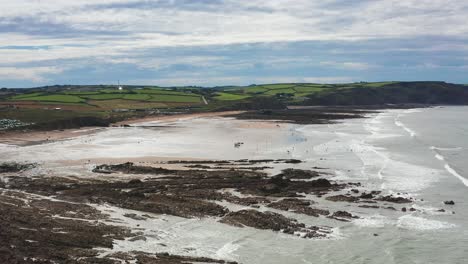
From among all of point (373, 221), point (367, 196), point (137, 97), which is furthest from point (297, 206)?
point (137, 97)

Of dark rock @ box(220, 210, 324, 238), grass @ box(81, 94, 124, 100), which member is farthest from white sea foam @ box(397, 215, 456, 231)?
grass @ box(81, 94, 124, 100)

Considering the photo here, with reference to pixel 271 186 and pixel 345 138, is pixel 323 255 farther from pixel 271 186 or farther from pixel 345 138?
pixel 345 138

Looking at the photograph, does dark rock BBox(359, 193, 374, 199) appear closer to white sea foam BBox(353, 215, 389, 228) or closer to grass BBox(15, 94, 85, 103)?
white sea foam BBox(353, 215, 389, 228)

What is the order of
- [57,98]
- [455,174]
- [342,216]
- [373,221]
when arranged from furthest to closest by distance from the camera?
[57,98] → [455,174] → [342,216] → [373,221]

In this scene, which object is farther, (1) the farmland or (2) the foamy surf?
(1) the farmland

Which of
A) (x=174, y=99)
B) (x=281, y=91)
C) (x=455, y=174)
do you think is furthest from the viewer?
(x=281, y=91)

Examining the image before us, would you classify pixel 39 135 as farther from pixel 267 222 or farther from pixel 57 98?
pixel 57 98

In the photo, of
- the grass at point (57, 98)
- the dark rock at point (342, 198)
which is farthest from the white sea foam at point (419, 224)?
the grass at point (57, 98)

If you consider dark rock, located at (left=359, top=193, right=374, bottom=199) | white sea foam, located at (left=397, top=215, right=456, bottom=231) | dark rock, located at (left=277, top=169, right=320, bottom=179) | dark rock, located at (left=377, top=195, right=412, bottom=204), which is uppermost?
dark rock, located at (left=277, top=169, right=320, bottom=179)
